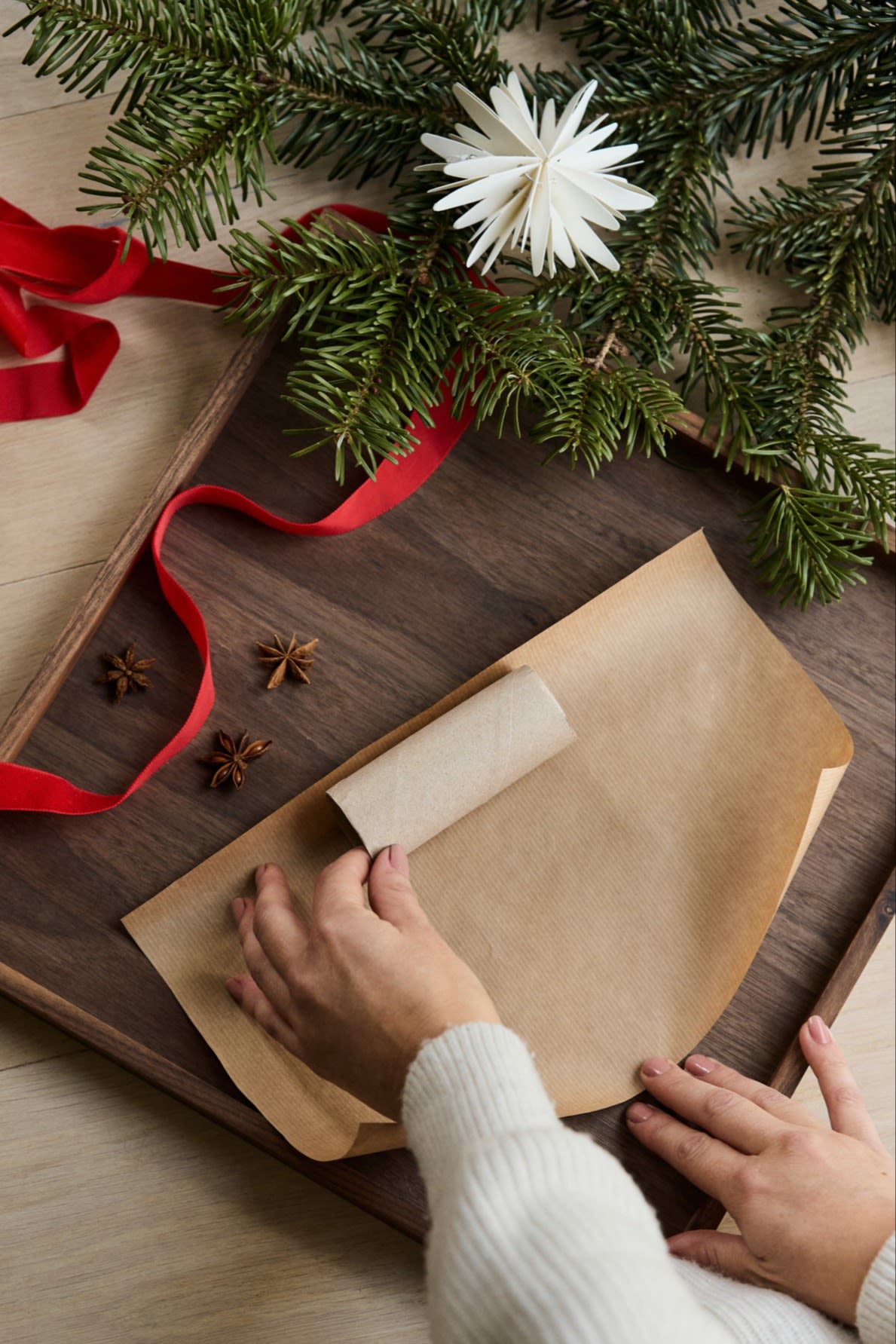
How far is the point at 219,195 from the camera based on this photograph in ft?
1.99

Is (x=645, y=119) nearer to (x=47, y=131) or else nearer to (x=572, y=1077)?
(x=47, y=131)

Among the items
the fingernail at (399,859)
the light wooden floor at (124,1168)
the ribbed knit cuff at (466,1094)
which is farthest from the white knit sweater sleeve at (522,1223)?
the light wooden floor at (124,1168)

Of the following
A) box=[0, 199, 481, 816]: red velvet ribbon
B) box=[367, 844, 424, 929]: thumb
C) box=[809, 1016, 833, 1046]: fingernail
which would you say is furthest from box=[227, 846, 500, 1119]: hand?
box=[809, 1016, 833, 1046]: fingernail

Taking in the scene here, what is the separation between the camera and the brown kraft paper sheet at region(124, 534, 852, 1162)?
61 centimetres

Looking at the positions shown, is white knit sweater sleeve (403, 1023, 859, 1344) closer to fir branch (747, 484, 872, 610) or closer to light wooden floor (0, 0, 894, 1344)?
light wooden floor (0, 0, 894, 1344)

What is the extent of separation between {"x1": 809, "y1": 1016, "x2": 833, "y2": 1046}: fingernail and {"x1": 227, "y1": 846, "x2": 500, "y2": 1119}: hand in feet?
0.77

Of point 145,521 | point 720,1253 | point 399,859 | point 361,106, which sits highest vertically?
point 361,106

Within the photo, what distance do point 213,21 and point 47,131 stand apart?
210 mm

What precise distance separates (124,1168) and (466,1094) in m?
0.33

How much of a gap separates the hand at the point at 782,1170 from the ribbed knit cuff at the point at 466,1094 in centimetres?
18

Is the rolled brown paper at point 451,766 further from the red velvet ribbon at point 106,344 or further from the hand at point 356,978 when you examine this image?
the red velvet ribbon at point 106,344

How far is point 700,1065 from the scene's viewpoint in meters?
0.63

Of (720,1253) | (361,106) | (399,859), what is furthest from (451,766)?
(361,106)

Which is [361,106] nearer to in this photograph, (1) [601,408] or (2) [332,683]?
(1) [601,408]
